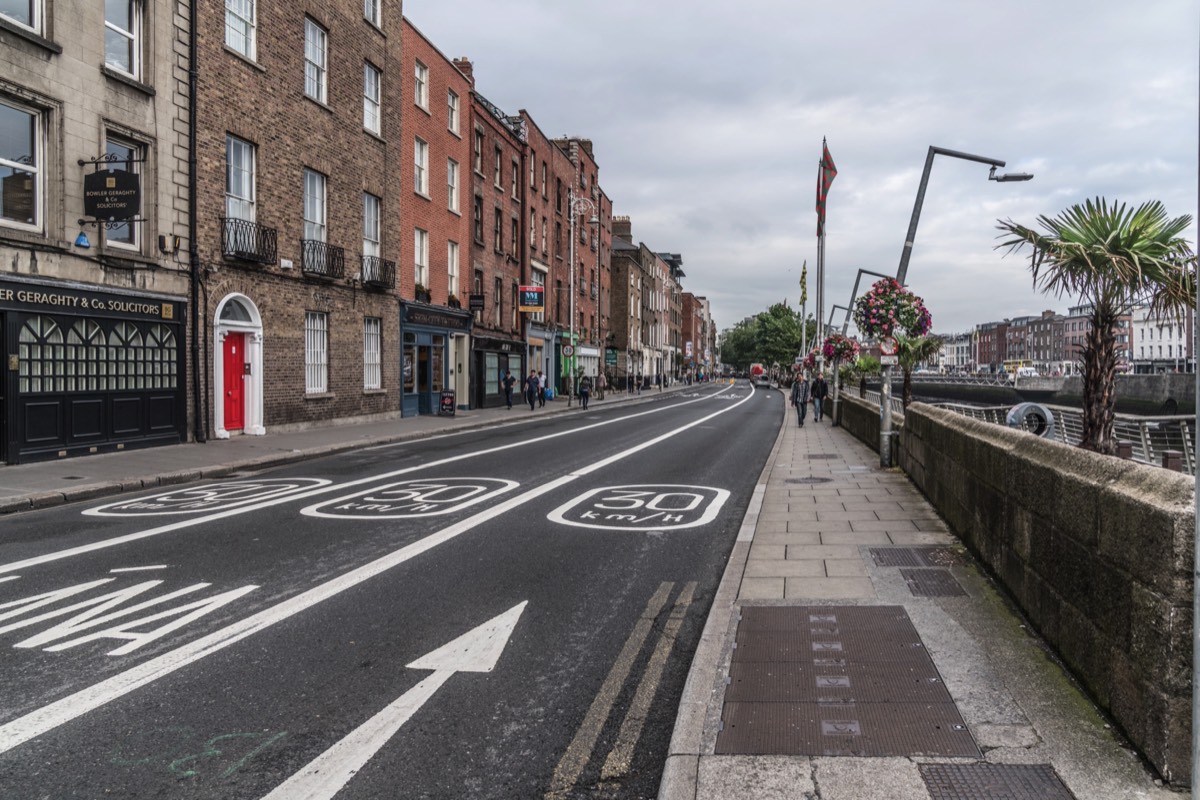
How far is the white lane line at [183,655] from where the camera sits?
3.91 meters

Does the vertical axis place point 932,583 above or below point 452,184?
below

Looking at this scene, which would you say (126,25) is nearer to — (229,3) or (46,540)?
(229,3)

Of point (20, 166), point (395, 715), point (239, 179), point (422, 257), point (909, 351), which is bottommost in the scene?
point (395, 715)

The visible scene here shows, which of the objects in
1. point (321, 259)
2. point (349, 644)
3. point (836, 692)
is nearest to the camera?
point (836, 692)

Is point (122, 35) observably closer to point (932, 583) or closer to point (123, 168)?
point (123, 168)

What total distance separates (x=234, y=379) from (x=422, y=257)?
39.6 feet

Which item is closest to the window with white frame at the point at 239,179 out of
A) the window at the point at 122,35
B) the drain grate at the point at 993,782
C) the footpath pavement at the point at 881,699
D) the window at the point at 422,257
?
the window at the point at 122,35

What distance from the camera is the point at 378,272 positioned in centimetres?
2594

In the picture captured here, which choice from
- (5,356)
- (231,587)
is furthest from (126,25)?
(231,587)

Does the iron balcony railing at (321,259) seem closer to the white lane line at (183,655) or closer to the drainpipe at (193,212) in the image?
the drainpipe at (193,212)

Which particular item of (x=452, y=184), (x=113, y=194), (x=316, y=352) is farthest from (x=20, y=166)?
(x=452, y=184)

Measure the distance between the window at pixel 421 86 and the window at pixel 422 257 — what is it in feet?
15.0

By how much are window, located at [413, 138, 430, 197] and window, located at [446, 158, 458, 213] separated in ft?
6.92

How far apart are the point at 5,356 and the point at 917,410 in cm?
1412
